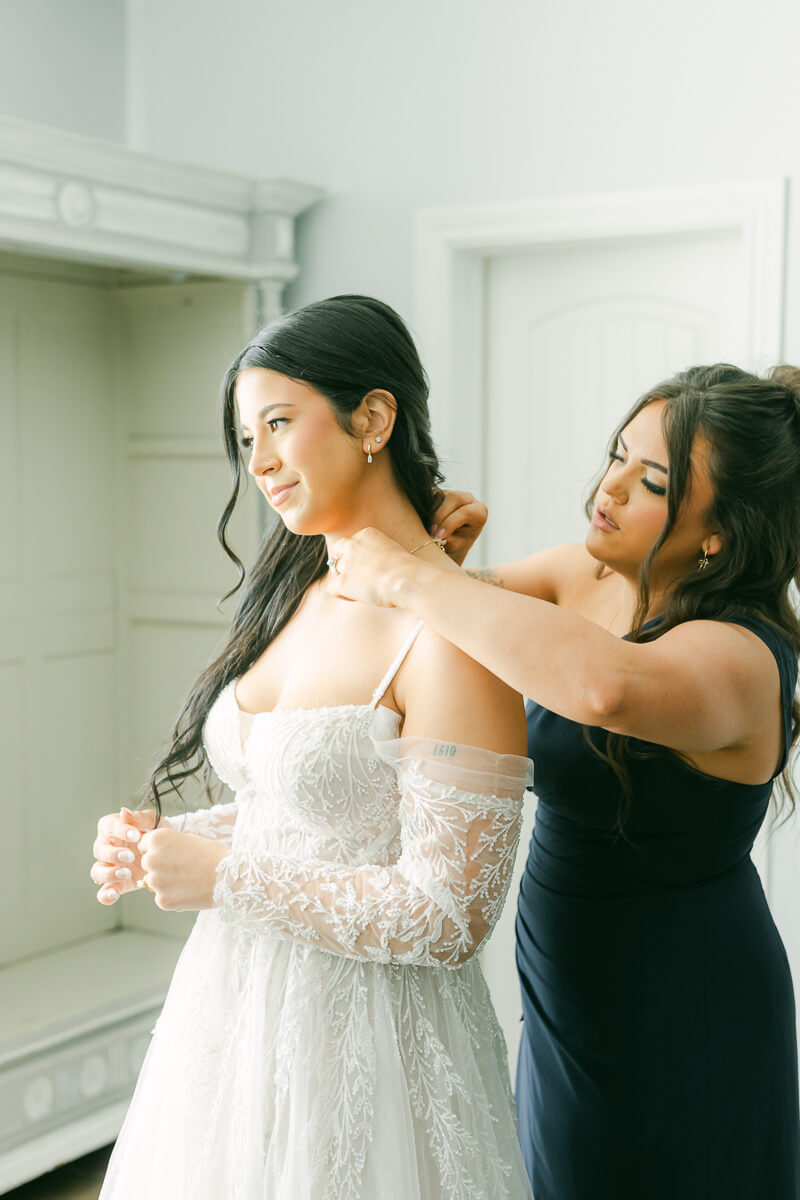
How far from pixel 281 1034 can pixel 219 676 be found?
1.50ft

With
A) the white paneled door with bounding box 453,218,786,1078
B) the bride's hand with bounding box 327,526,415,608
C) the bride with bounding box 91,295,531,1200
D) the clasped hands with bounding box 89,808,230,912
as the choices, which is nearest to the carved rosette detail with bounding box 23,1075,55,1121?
the white paneled door with bounding box 453,218,786,1078

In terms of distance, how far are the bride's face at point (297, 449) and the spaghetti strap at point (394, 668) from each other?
189 mm

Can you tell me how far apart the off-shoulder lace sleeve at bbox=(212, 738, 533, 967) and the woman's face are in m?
0.39

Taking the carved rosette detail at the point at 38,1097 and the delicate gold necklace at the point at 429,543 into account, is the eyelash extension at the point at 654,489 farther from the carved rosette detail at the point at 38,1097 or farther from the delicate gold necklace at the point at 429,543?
the carved rosette detail at the point at 38,1097

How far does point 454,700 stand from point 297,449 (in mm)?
345

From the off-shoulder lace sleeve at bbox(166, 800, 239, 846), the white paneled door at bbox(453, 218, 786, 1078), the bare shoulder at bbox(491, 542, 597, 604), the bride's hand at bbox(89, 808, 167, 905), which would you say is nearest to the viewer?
the bride's hand at bbox(89, 808, 167, 905)

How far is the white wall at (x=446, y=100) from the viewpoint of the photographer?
262 centimetres

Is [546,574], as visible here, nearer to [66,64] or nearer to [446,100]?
[446,100]

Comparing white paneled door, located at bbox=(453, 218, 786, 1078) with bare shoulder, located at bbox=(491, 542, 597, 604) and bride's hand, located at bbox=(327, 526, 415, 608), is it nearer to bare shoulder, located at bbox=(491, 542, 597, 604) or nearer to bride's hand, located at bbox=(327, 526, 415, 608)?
bare shoulder, located at bbox=(491, 542, 597, 604)

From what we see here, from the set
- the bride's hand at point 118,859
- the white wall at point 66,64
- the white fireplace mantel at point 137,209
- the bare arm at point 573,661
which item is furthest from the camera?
the white wall at point 66,64

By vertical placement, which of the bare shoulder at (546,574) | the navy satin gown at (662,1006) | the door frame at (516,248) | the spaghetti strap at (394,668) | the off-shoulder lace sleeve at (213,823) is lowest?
the navy satin gown at (662,1006)

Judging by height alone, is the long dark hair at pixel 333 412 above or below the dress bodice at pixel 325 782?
above

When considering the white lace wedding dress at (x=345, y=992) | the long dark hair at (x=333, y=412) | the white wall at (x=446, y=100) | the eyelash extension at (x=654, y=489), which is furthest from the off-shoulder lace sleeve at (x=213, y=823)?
the white wall at (x=446, y=100)

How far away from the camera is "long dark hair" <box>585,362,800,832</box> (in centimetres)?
154
